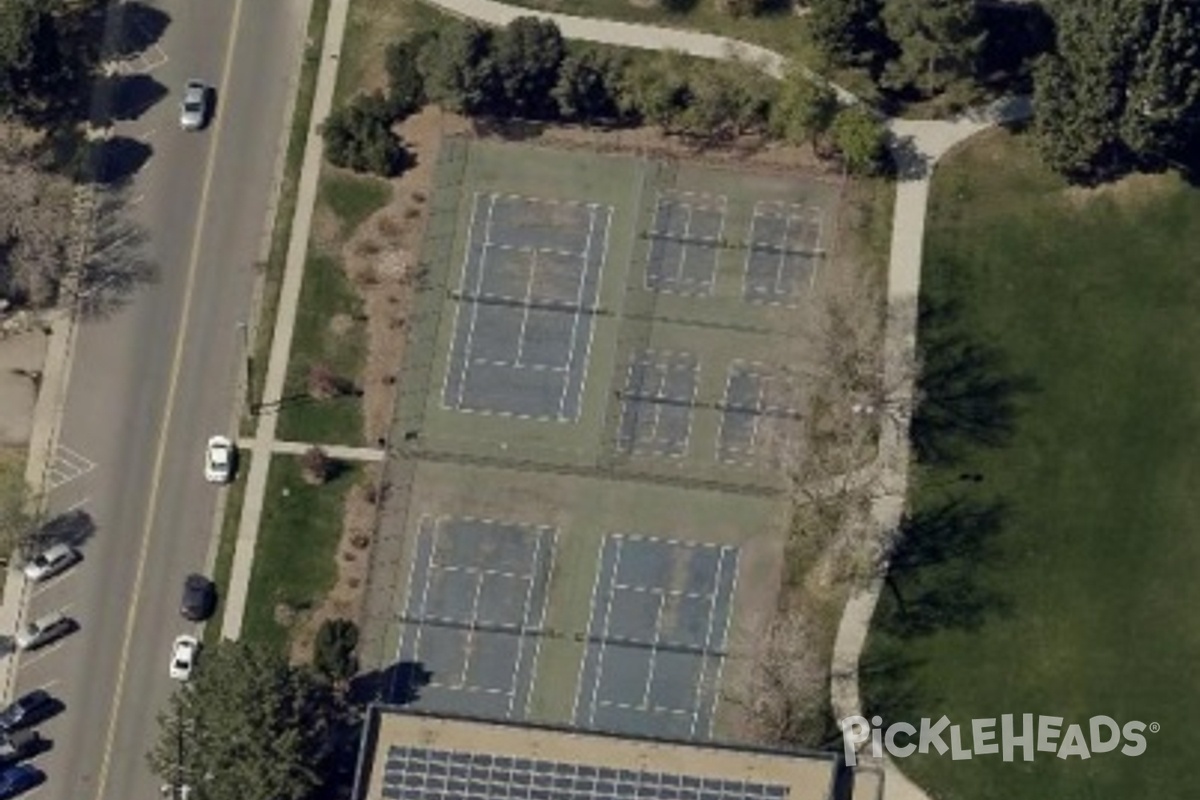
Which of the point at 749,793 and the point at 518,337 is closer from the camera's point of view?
the point at 749,793

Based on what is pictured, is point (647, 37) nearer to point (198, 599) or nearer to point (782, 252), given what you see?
point (782, 252)

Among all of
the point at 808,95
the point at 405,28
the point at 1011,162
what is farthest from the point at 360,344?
the point at 1011,162

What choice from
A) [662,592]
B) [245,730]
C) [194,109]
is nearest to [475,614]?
[662,592]

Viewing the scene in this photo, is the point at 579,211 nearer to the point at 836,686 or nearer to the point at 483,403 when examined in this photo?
the point at 483,403

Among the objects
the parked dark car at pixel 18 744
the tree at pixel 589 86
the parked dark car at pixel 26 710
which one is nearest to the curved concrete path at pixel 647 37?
the tree at pixel 589 86

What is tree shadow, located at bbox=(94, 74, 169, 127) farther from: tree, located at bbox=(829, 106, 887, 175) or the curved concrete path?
tree, located at bbox=(829, 106, 887, 175)
